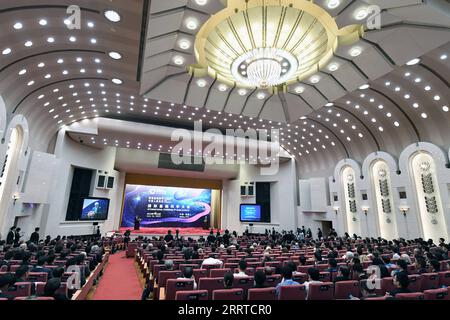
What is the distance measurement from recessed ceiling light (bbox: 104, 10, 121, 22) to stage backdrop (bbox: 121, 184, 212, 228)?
63.9ft

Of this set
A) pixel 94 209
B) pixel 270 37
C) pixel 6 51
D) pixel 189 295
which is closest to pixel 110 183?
pixel 94 209

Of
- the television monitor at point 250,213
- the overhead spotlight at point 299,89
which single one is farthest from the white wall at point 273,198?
the overhead spotlight at point 299,89

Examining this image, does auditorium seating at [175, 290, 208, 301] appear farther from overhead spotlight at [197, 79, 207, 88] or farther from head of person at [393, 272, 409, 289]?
overhead spotlight at [197, 79, 207, 88]

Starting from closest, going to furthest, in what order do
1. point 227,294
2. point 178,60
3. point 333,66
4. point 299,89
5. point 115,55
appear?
point 227,294, point 115,55, point 178,60, point 333,66, point 299,89

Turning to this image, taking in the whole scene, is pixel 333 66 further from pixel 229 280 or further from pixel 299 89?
pixel 229 280

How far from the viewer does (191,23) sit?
7156mm

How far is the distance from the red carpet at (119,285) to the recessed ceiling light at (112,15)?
25.3ft

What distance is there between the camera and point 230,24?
27.0 ft

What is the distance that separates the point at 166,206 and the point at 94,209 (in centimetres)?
780

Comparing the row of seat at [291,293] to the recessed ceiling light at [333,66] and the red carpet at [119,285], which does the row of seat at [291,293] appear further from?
the recessed ceiling light at [333,66]

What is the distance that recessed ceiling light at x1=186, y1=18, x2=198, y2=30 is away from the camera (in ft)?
23.1
